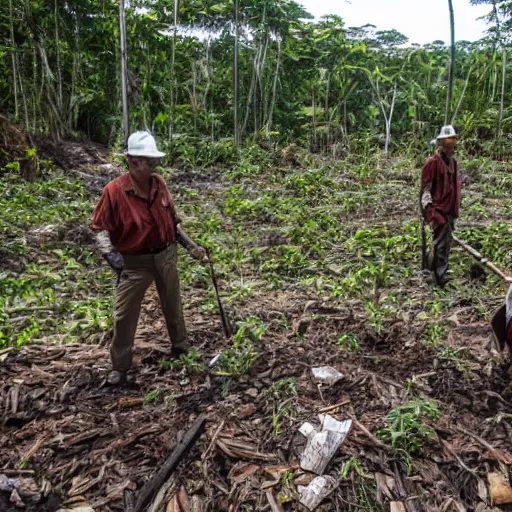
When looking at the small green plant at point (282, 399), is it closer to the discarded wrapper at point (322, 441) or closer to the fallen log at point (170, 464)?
the discarded wrapper at point (322, 441)

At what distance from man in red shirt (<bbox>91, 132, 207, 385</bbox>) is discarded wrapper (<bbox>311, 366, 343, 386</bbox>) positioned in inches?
49.1

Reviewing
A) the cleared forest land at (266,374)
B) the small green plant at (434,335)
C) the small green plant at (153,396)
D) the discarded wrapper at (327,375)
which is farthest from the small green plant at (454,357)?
the small green plant at (153,396)

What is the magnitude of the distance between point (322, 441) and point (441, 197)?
3480mm

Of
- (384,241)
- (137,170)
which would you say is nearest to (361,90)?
(384,241)

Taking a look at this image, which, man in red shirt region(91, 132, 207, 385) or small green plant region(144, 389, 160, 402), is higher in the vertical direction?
man in red shirt region(91, 132, 207, 385)

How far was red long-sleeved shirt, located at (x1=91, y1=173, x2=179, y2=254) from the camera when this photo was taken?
317cm

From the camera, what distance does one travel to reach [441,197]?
5.14 meters

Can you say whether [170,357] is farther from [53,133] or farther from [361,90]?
[361,90]

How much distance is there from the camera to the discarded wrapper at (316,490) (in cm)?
233

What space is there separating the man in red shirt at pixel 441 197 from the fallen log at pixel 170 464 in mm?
3523

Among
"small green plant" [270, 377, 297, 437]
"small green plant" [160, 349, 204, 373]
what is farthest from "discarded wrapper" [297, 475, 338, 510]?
"small green plant" [160, 349, 204, 373]

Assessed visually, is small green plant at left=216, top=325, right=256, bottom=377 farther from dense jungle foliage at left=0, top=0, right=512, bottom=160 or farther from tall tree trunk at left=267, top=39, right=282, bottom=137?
tall tree trunk at left=267, top=39, right=282, bottom=137

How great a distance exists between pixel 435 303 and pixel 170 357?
2682 millimetres

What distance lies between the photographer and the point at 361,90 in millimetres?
15867
